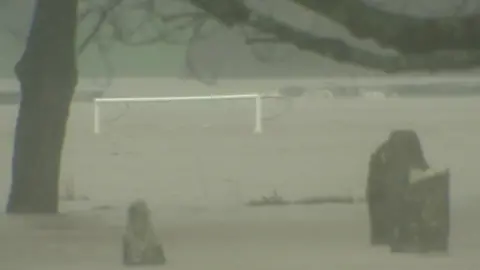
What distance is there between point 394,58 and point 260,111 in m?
0.19

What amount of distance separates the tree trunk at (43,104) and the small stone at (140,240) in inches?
4.0

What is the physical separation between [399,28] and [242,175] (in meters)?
0.29

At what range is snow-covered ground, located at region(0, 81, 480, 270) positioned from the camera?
2.89ft

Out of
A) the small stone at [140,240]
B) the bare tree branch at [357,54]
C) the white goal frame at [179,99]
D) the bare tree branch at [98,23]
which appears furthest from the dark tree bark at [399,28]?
the small stone at [140,240]

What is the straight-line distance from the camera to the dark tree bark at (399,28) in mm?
872

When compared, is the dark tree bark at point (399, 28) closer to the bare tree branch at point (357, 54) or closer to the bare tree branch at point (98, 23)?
the bare tree branch at point (357, 54)

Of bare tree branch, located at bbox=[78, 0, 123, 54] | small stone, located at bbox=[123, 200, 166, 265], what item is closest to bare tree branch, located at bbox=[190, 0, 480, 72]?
bare tree branch, located at bbox=[78, 0, 123, 54]

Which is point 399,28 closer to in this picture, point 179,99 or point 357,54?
point 357,54

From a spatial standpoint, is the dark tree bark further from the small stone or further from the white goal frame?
the small stone

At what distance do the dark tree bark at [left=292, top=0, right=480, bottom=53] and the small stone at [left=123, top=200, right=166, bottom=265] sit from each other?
0.35 meters

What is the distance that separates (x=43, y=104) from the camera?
871mm

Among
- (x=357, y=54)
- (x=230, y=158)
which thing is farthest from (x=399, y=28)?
(x=230, y=158)

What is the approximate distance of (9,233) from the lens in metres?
0.89

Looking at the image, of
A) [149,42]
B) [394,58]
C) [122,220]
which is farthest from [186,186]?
[394,58]
